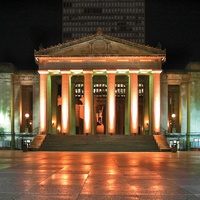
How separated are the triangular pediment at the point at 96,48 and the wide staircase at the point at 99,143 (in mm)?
12579

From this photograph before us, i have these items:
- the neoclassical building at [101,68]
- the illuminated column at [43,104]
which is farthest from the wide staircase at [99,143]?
the neoclassical building at [101,68]

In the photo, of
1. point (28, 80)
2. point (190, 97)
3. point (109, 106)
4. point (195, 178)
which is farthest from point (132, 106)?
point (195, 178)

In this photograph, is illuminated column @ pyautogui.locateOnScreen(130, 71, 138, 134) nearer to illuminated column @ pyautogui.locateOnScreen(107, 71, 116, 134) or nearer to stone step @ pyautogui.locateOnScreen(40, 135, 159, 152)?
illuminated column @ pyautogui.locateOnScreen(107, 71, 116, 134)

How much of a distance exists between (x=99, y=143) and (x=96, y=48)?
15.2 meters

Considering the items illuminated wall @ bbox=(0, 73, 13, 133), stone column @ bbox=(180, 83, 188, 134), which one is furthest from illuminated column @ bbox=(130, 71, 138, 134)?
illuminated wall @ bbox=(0, 73, 13, 133)

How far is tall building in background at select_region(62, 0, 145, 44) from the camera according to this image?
167 m

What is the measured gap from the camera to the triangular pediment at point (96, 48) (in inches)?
2611

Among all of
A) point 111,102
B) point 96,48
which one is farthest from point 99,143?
point 96,48

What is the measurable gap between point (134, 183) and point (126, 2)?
16041 cm

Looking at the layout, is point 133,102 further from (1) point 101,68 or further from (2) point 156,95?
(1) point 101,68

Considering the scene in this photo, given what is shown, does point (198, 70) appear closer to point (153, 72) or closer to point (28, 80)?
point (153, 72)

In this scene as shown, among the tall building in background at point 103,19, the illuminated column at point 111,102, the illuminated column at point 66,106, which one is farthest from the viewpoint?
the tall building in background at point 103,19

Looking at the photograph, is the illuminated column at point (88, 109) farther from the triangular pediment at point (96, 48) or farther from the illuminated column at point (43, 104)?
the illuminated column at point (43, 104)

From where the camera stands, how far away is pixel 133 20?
17162 cm
